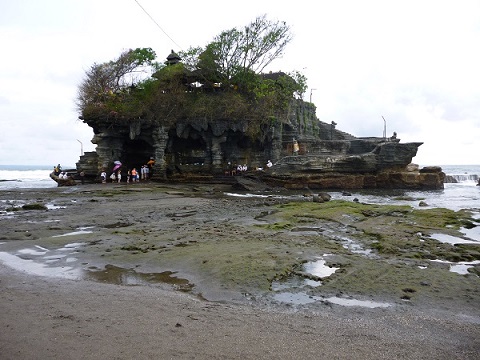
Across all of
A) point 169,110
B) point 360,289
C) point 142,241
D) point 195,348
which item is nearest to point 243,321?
point 195,348

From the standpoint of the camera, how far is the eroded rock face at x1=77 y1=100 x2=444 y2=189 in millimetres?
29812

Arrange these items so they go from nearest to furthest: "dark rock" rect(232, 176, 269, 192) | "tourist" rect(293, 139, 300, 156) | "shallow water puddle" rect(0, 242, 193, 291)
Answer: "shallow water puddle" rect(0, 242, 193, 291) < "dark rock" rect(232, 176, 269, 192) < "tourist" rect(293, 139, 300, 156)

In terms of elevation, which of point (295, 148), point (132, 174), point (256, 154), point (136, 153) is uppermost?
point (295, 148)

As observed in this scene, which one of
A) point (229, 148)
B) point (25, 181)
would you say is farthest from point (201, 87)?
point (25, 181)

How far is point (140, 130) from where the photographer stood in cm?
3453

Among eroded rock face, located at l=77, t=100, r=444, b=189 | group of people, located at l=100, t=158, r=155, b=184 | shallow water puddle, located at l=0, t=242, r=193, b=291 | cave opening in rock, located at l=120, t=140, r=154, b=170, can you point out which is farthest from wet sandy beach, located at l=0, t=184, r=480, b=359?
cave opening in rock, located at l=120, t=140, r=154, b=170

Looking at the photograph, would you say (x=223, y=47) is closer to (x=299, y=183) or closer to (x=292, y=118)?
(x=292, y=118)

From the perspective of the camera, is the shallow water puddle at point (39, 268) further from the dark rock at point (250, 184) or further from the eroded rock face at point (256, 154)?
the eroded rock face at point (256, 154)

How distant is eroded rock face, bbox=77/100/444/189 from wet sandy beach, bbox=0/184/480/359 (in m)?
21.2

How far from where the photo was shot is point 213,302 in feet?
16.4

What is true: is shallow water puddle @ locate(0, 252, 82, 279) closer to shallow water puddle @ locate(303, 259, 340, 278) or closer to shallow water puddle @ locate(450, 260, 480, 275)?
shallow water puddle @ locate(303, 259, 340, 278)

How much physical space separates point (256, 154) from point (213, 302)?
3286 centimetres

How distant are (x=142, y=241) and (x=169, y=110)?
27.2 m

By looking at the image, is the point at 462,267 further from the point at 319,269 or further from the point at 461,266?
the point at 319,269
